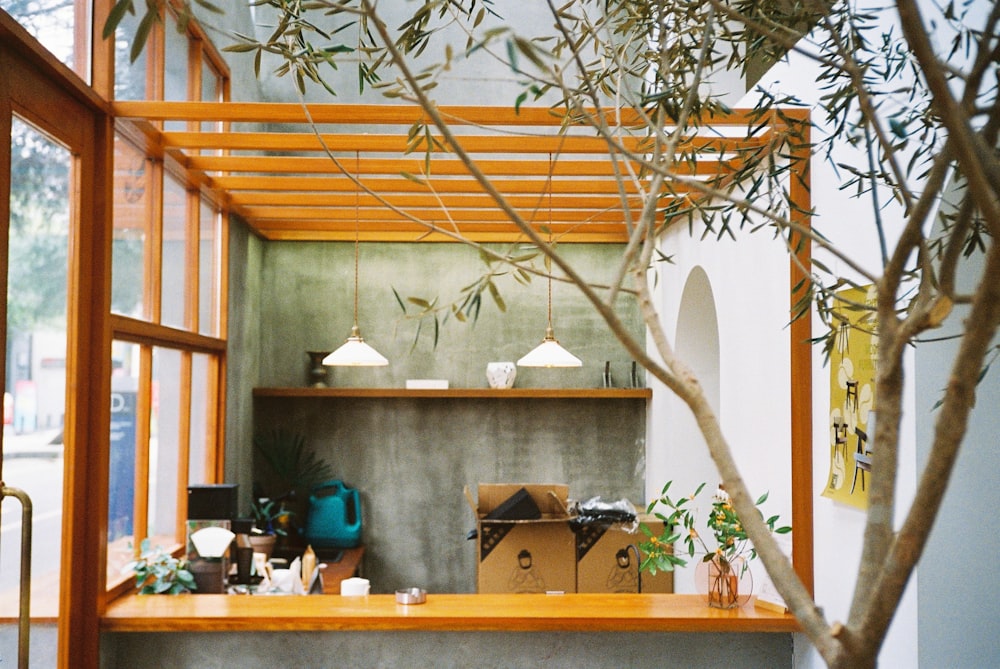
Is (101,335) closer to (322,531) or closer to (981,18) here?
(981,18)

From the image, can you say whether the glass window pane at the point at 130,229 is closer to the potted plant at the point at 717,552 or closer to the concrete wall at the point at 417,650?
the concrete wall at the point at 417,650

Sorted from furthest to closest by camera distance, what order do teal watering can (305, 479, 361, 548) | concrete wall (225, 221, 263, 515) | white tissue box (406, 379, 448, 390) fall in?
1. white tissue box (406, 379, 448, 390)
2. teal watering can (305, 479, 361, 548)
3. concrete wall (225, 221, 263, 515)

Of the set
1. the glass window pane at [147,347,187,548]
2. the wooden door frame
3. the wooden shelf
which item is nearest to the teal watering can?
the wooden shelf

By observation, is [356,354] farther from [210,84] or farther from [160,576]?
[210,84]

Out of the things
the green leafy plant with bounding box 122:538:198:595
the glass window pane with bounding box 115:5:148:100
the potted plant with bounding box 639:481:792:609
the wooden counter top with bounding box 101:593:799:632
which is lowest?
the wooden counter top with bounding box 101:593:799:632

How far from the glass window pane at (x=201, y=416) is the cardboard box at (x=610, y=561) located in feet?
8.18

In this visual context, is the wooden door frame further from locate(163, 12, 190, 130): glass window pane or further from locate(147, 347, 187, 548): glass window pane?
locate(163, 12, 190, 130): glass window pane

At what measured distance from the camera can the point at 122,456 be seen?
4.41 meters

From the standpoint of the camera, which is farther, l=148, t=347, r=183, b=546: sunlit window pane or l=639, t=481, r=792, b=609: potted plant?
l=148, t=347, r=183, b=546: sunlit window pane

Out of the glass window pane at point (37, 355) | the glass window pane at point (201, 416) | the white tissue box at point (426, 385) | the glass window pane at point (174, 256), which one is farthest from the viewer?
the white tissue box at point (426, 385)

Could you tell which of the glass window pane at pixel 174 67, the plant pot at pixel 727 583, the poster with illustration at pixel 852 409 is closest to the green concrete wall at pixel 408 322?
the glass window pane at pixel 174 67

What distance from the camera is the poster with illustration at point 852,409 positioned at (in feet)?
10.6

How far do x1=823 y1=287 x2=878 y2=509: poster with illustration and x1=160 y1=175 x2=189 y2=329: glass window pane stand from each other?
135 inches

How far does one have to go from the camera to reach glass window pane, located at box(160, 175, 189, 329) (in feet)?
16.3
